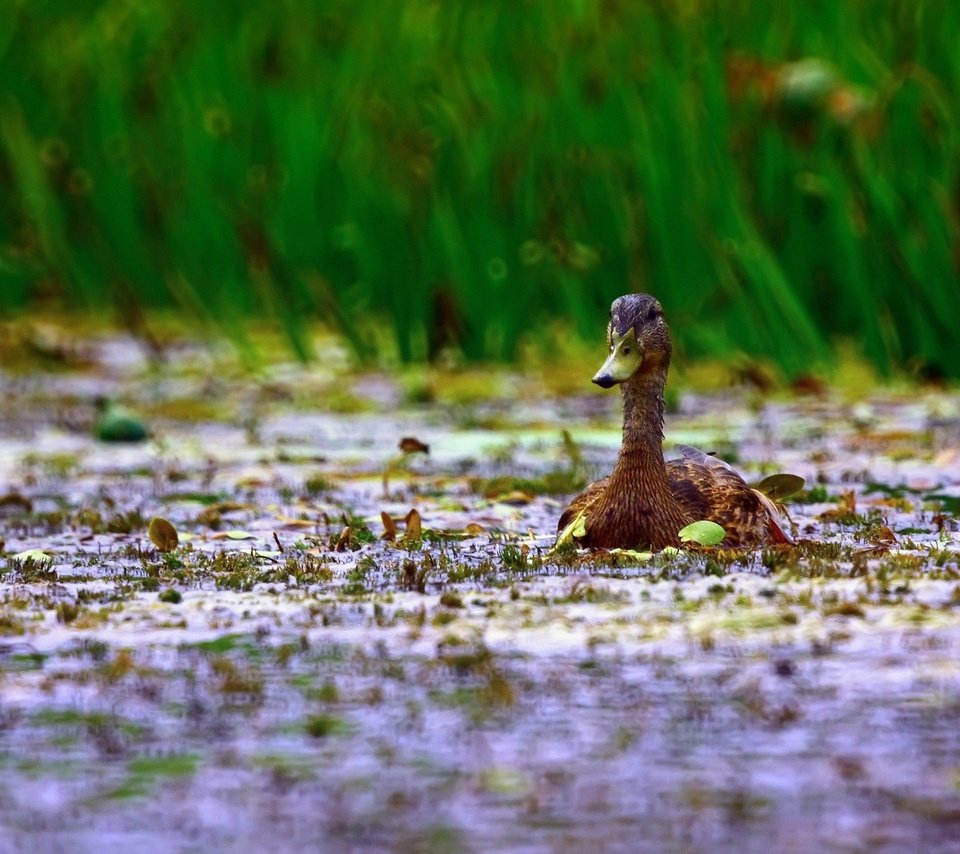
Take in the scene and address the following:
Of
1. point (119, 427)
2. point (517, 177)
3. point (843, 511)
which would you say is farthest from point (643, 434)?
point (517, 177)

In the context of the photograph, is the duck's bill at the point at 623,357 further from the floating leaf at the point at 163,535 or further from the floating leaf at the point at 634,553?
the floating leaf at the point at 163,535

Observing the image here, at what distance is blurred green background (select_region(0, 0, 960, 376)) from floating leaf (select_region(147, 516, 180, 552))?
12.0 feet

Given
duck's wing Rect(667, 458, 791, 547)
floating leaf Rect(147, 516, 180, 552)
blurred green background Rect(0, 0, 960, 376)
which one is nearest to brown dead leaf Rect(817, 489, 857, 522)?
duck's wing Rect(667, 458, 791, 547)

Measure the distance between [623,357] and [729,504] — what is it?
16.4 inches

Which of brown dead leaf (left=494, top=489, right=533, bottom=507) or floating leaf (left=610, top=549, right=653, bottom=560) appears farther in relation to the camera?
brown dead leaf (left=494, top=489, right=533, bottom=507)

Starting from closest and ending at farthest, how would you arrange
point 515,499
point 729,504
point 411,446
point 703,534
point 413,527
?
1. point 703,534
2. point 729,504
3. point 413,527
4. point 515,499
5. point 411,446

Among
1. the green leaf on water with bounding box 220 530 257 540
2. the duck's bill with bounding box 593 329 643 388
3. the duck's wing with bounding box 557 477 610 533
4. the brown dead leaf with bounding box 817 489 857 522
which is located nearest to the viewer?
the duck's bill with bounding box 593 329 643 388

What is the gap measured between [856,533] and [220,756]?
7.50ft

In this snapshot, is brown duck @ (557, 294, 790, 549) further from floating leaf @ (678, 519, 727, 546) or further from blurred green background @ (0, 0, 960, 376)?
blurred green background @ (0, 0, 960, 376)

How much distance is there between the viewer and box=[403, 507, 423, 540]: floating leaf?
16.2ft

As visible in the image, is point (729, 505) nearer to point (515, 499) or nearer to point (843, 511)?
point (843, 511)

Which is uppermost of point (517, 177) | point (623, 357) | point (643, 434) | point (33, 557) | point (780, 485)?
point (517, 177)

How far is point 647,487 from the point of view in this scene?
4.65 metres

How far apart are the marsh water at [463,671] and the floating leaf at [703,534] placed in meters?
0.08
